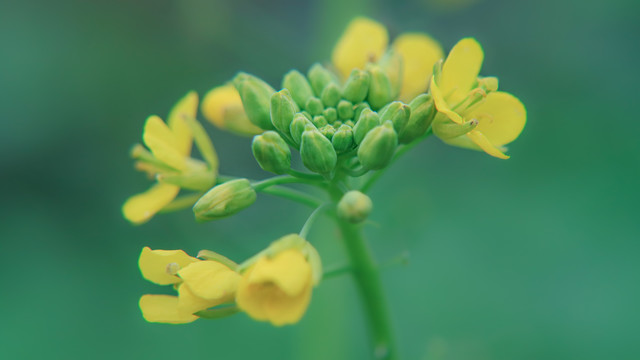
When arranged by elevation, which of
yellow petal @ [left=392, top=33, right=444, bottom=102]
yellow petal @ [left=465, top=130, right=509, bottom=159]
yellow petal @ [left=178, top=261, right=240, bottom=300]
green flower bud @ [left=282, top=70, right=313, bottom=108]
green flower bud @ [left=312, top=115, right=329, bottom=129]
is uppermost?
yellow petal @ [left=392, top=33, right=444, bottom=102]

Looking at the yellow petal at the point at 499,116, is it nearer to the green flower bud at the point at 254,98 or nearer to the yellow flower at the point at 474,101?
the yellow flower at the point at 474,101

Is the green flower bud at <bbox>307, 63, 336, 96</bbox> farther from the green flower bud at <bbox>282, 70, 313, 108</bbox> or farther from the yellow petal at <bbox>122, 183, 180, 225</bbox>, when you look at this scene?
the yellow petal at <bbox>122, 183, 180, 225</bbox>

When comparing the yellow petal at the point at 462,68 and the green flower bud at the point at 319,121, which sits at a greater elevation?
the green flower bud at the point at 319,121

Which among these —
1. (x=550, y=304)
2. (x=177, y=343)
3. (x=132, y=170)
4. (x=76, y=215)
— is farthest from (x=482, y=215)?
(x=76, y=215)

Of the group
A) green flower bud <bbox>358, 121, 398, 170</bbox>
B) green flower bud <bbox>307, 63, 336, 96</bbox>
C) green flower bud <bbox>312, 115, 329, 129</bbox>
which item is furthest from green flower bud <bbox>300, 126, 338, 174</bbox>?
green flower bud <bbox>307, 63, 336, 96</bbox>

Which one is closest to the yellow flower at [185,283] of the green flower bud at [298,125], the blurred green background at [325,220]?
the green flower bud at [298,125]

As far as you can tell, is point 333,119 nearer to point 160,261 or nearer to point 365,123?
point 365,123
